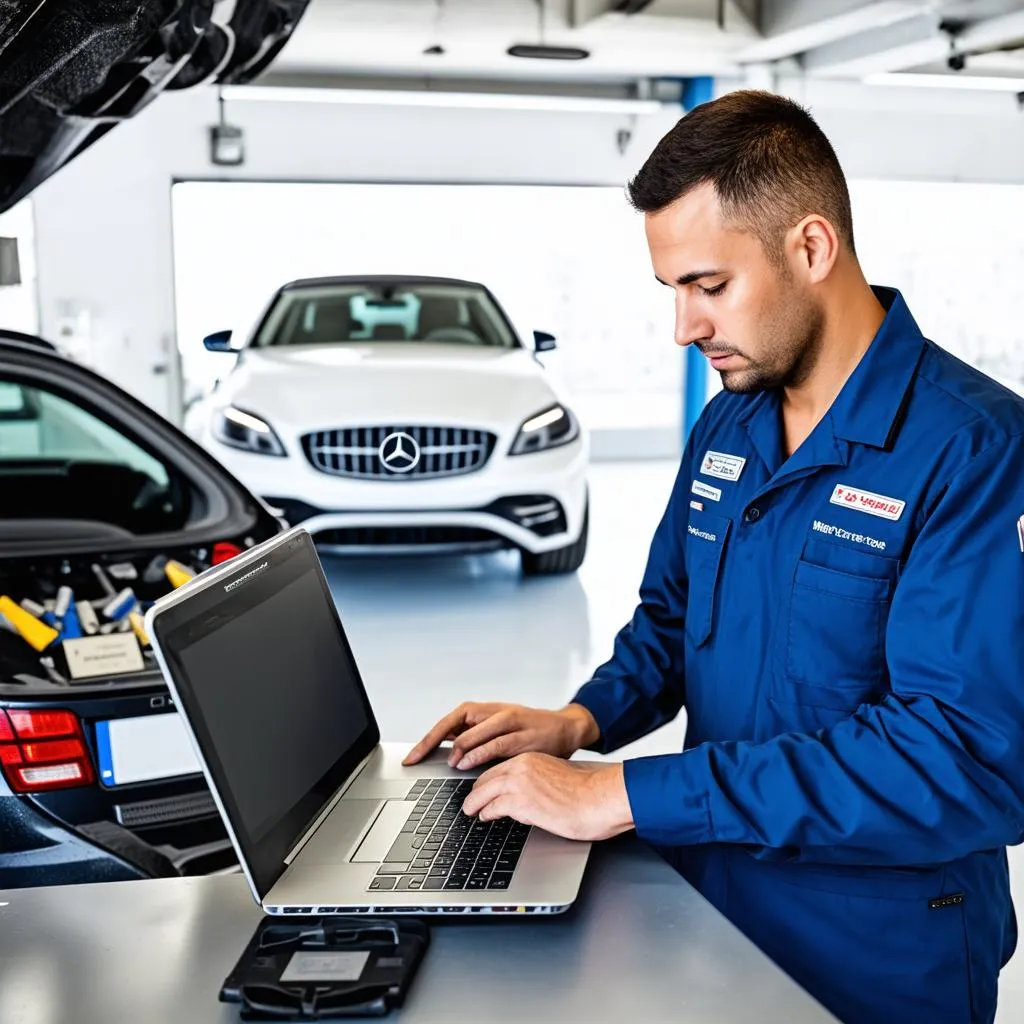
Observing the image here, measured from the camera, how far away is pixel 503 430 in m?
5.24

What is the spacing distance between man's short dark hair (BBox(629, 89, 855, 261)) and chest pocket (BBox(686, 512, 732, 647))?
0.35 meters

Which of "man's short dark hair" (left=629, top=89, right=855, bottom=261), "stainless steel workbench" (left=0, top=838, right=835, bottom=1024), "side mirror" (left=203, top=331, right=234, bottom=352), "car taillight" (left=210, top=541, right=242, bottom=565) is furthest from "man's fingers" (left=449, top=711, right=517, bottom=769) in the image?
"side mirror" (left=203, top=331, right=234, bottom=352)

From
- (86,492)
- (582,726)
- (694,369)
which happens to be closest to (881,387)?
(582,726)

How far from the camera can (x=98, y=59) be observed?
5.45 feet

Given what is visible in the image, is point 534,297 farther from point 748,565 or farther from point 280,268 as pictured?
point 748,565

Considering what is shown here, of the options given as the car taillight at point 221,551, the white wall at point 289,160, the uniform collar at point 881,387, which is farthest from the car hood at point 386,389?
the white wall at point 289,160

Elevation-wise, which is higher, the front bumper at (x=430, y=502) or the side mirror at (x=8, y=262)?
the side mirror at (x=8, y=262)

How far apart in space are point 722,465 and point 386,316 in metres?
4.97

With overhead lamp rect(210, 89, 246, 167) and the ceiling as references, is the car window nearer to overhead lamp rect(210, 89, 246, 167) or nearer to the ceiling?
the ceiling

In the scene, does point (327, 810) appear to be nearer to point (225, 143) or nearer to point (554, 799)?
point (554, 799)

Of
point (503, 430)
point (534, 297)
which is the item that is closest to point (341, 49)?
point (534, 297)

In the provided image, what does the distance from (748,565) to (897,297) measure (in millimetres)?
353

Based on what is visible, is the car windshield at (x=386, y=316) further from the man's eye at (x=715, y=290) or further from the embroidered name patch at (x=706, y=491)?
the man's eye at (x=715, y=290)

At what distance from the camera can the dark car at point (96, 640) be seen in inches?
81.3
